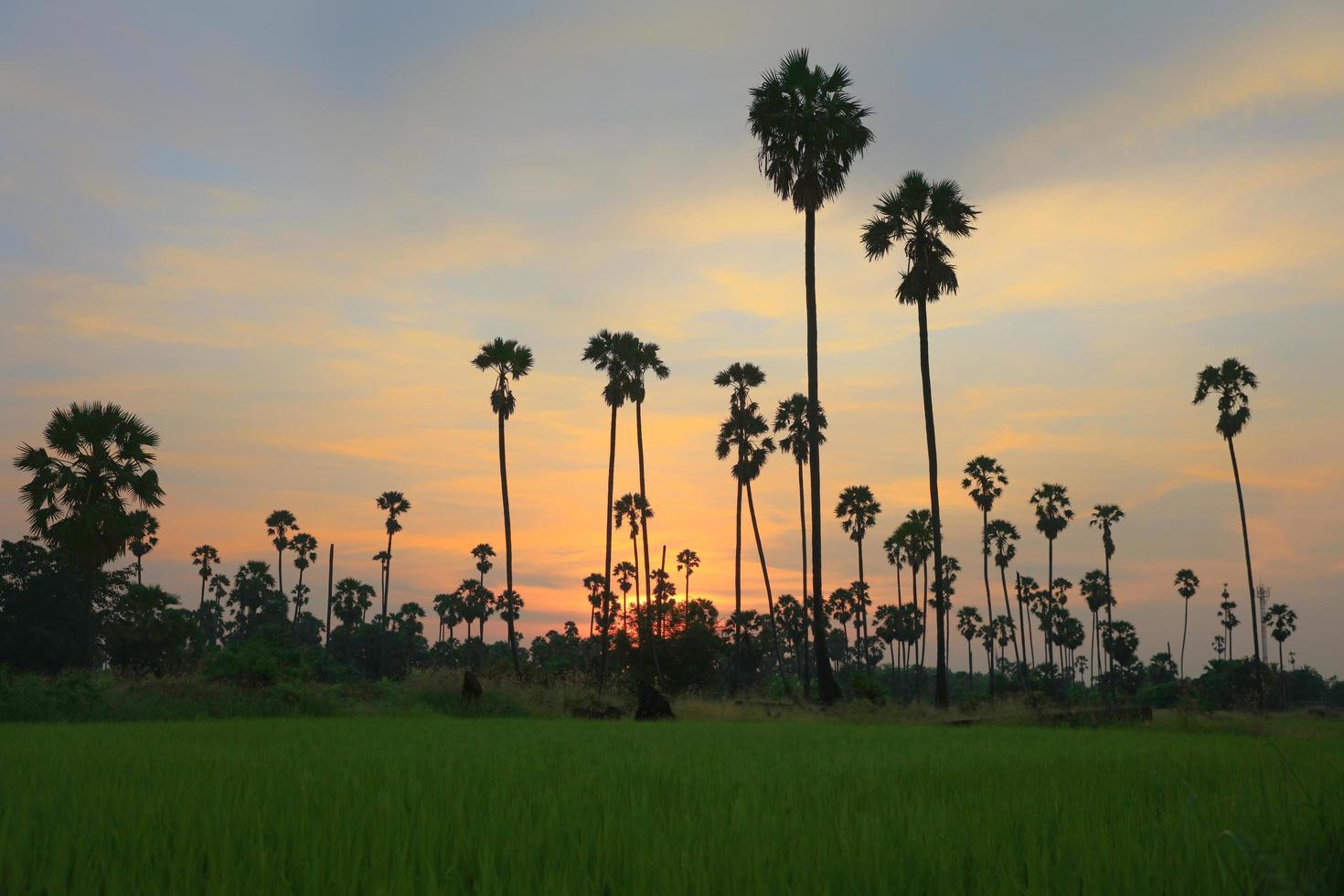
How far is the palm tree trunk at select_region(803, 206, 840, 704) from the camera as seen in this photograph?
3080 centimetres

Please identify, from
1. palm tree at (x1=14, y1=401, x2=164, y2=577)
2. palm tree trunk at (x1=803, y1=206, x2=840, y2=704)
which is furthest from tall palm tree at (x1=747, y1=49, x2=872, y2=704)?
palm tree at (x1=14, y1=401, x2=164, y2=577)

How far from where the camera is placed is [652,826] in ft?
14.5

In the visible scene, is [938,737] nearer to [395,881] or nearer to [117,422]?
[395,881]

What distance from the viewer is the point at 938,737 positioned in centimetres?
1556

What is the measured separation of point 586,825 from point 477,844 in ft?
2.10

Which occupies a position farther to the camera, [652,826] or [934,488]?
[934,488]

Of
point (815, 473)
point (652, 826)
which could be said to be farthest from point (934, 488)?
point (652, 826)

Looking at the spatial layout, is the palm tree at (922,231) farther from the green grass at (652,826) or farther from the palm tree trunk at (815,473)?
the green grass at (652,826)

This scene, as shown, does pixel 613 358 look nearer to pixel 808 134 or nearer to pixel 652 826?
pixel 808 134

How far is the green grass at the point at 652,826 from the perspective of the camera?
3025mm

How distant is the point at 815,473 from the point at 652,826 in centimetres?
2971

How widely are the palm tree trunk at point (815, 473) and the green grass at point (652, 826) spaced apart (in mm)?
22067

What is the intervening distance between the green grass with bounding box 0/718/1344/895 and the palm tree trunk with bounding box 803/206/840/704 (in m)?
22.1

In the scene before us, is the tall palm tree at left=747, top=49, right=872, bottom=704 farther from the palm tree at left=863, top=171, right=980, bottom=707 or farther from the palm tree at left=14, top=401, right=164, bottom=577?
the palm tree at left=14, top=401, right=164, bottom=577
